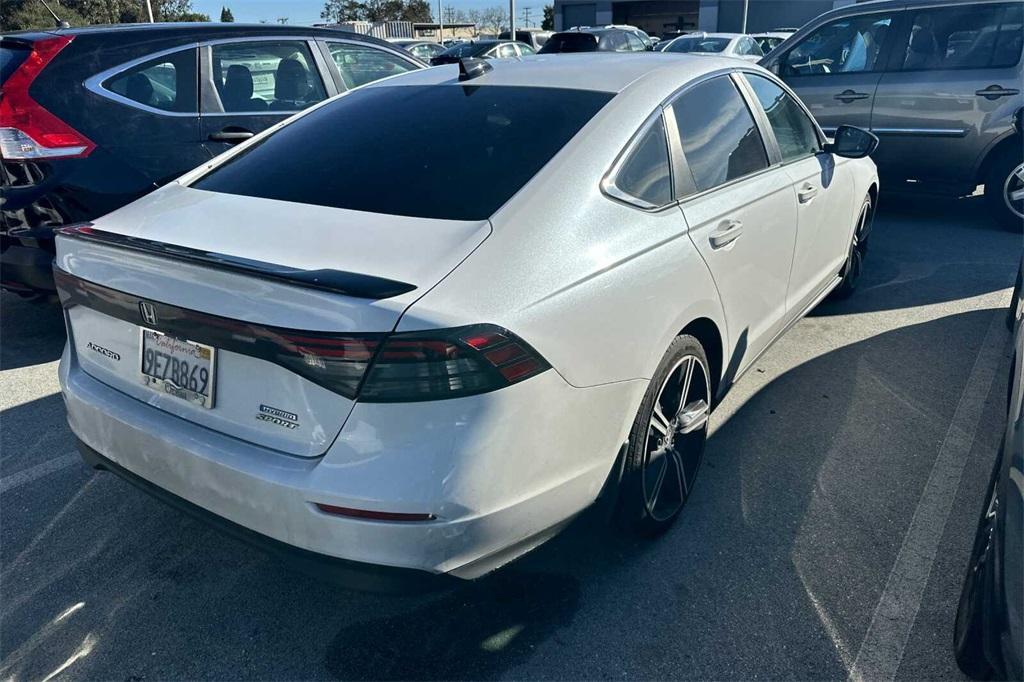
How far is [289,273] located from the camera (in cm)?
187

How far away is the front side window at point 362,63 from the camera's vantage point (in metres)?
5.63

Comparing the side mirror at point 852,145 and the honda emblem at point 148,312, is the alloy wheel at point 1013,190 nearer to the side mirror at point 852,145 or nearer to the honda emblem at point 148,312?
the side mirror at point 852,145

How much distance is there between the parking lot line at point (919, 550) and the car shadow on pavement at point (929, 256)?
1343mm

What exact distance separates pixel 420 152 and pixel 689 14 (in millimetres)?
55648

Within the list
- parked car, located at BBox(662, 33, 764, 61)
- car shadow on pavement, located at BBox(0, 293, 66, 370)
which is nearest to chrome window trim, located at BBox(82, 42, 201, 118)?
car shadow on pavement, located at BBox(0, 293, 66, 370)

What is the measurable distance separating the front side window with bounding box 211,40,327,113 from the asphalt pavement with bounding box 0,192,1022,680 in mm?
2346

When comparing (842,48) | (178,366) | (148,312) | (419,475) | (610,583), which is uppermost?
(842,48)

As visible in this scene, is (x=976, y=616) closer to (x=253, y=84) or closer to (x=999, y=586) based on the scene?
(x=999, y=586)

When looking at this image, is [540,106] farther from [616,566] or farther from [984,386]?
[984,386]

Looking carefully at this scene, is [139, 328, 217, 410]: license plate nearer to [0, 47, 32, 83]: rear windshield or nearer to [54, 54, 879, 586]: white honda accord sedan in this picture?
[54, 54, 879, 586]: white honda accord sedan

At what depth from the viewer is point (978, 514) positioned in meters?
2.85

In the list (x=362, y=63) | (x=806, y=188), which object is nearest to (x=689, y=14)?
(x=362, y=63)

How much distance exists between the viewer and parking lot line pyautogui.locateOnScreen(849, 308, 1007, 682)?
2.22m

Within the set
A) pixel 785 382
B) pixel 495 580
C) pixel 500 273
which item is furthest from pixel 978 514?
pixel 500 273
